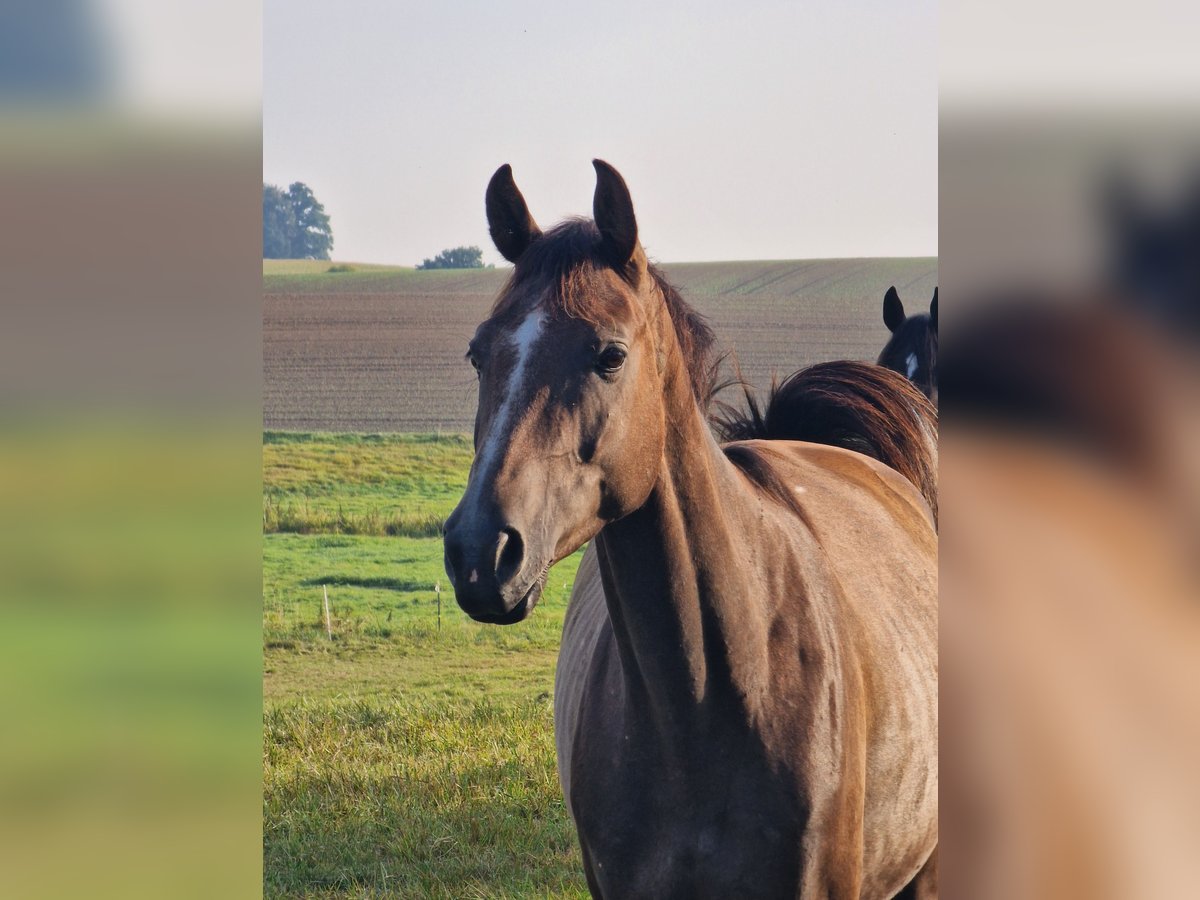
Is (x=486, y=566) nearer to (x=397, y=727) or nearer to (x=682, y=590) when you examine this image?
(x=682, y=590)

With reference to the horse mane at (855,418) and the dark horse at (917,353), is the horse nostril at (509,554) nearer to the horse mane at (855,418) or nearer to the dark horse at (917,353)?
the horse mane at (855,418)

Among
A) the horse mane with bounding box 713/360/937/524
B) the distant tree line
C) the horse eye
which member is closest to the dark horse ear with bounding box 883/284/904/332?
the horse mane with bounding box 713/360/937/524

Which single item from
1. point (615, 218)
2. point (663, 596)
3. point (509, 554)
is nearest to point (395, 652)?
point (663, 596)

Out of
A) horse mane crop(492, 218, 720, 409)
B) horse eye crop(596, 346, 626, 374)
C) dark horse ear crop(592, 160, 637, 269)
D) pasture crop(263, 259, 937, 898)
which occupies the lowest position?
pasture crop(263, 259, 937, 898)

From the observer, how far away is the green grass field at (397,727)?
476 cm

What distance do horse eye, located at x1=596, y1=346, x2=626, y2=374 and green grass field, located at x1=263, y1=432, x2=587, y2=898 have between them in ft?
10.1

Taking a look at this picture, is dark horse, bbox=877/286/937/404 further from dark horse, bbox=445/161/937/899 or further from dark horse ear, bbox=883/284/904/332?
dark horse, bbox=445/161/937/899

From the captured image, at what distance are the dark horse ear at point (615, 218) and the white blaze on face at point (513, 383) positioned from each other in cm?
28

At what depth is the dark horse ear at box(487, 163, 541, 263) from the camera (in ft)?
7.50

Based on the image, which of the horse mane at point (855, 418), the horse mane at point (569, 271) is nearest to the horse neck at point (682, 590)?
the horse mane at point (569, 271)
